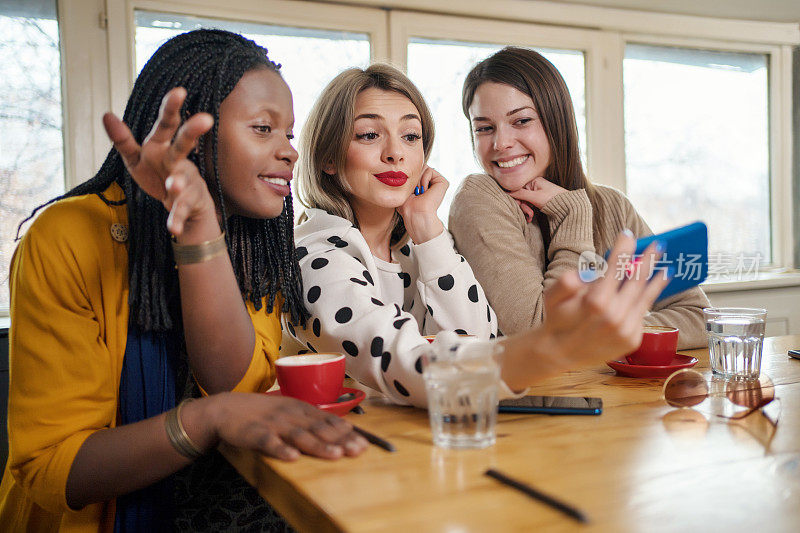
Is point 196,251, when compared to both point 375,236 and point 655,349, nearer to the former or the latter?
point 375,236

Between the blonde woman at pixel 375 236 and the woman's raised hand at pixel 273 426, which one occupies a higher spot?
the blonde woman at pixel 375 236

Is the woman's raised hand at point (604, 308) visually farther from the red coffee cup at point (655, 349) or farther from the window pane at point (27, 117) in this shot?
the window pane at point (27, 117)

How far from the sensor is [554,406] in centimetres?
91

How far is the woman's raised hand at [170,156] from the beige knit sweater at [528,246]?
92cm

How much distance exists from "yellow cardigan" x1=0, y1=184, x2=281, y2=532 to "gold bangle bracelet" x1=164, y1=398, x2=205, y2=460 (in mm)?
146

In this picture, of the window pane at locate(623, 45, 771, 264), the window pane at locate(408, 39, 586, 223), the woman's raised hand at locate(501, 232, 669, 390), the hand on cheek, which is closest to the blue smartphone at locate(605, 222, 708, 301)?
the woman's raised hand at locate(501, 232, 669, 390)

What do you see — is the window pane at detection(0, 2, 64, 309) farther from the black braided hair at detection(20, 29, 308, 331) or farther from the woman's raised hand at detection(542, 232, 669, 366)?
the woman's raised hand at detection(542, 232, 669, 366)

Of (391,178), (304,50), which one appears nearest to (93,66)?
(304,50)

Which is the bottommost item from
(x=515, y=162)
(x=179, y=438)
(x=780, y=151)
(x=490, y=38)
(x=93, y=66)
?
(x=179, y=438)

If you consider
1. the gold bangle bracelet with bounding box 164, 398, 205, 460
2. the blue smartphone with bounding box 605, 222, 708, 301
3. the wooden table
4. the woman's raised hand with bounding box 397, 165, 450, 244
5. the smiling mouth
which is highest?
the smiling mouth

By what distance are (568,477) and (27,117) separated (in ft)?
8.09

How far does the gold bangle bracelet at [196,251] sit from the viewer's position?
946 mm

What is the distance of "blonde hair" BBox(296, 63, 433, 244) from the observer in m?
1.46

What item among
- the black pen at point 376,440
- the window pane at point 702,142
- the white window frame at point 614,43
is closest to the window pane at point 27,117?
the white window frame at point 614,43
